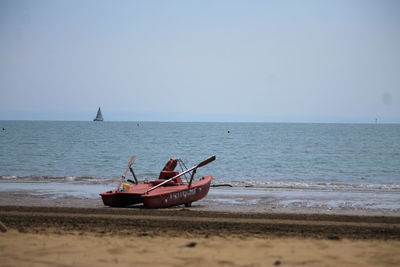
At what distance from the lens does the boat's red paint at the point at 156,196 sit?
15.6 m

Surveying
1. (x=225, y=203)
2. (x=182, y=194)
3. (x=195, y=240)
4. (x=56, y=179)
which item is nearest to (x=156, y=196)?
(x=182, y=194)

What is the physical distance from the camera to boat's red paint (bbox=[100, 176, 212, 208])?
15609 mm

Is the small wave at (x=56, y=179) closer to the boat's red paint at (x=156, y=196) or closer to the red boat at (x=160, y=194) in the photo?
the red boat at (x=160, y=194)

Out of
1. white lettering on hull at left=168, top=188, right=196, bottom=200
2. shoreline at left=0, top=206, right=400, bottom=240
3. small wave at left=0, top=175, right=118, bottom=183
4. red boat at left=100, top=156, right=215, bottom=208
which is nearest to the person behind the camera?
shoreline at left=0, top=206, right=400, bottom=240

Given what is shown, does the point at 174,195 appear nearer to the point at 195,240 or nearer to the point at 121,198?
the point at 121,198

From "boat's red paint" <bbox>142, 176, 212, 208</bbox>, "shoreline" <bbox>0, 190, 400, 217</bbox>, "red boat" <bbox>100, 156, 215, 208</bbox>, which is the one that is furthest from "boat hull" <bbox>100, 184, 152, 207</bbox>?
"boat's red paint" <bbox>142, 176, 212, 208</bbox>

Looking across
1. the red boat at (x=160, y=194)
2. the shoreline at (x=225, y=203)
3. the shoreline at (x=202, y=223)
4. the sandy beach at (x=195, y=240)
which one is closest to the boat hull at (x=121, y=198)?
the red boat at (x=160, y=194)

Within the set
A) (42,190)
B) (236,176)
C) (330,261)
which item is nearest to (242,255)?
(330,261)

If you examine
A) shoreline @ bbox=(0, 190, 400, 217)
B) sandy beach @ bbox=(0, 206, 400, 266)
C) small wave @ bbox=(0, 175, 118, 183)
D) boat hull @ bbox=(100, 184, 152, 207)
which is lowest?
small wave @ bbox=(0, 175, 118, 183)

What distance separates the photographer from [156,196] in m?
15.6

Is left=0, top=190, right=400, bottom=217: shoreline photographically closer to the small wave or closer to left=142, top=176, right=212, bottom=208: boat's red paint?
left=142, top=176, right=212, bottom=208: boat's red paint

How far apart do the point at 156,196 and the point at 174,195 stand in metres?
0.83

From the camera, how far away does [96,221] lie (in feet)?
38.5

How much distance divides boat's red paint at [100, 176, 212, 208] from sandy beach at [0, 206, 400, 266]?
2234 millimetres
